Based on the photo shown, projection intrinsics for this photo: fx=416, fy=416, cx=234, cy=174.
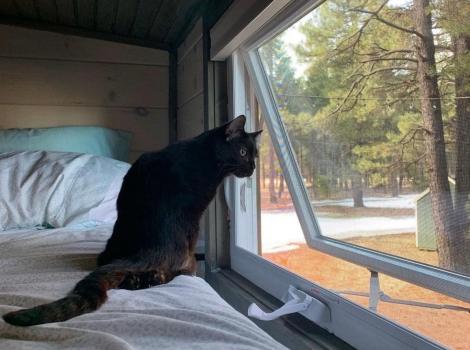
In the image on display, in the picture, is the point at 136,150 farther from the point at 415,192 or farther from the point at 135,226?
the point at 415,192

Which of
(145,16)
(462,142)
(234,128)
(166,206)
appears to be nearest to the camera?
(462,142)

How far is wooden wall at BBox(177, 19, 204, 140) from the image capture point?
5.85 ft

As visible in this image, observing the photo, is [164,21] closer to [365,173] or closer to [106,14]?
[106,14]

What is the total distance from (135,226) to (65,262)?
216mm

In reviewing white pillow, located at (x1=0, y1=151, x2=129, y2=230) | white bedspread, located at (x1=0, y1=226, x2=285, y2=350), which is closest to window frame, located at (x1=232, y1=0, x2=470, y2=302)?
white bedspread, located at (x1=0, y1=226, x2=285, y2=350)

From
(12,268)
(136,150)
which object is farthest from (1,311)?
(136,150)

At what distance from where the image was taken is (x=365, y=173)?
0.86m

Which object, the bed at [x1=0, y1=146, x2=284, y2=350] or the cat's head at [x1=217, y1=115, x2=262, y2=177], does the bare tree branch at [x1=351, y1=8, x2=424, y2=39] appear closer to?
the cat's head at [x1=217, y1=115, x2=262, y2=177]

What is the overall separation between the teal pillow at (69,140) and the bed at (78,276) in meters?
0.20

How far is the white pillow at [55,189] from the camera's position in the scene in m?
1.50

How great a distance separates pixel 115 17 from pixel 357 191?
148 cm

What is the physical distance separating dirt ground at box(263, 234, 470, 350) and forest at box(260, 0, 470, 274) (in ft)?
0.26

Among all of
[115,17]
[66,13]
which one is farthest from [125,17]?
[66,13]

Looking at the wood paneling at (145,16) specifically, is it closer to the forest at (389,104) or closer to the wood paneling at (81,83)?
the wood paneling at (81,83)
